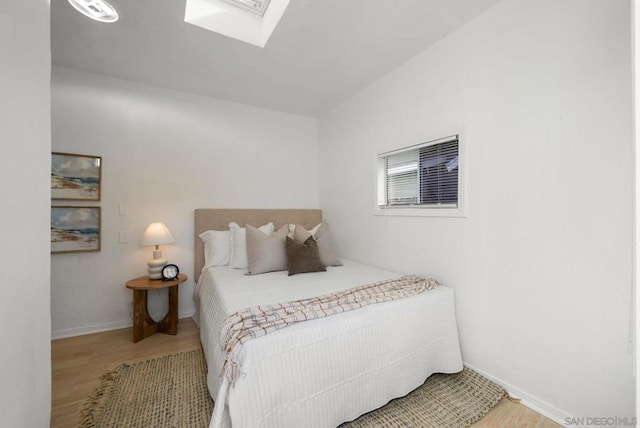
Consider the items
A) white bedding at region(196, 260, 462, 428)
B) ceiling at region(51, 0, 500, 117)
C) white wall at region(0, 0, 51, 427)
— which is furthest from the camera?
ceiling at region(51, 0, 500, 117)

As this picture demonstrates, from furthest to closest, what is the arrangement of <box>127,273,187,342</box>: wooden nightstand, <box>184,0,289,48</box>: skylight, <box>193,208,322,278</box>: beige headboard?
<box>193,208,322,278</box>: beige headboard < <box>127,273,187,342</box>: wooden nightstand < <box>184,0,289,48</box>: skylight

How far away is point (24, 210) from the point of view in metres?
0.82

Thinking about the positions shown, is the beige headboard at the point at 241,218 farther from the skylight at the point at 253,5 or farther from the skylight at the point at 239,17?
the skylight at the point at 253,5

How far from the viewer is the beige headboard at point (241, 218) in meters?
2.89

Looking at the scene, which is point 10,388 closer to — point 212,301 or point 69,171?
point 212,301

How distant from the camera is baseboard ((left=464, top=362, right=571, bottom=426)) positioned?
1.42 meters

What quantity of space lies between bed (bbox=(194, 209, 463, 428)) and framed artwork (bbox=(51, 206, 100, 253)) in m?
1.35

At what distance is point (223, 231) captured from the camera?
9.50 ft

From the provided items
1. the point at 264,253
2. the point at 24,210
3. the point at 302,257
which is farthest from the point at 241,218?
the point at 24,210

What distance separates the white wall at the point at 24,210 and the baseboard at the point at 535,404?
92.6 inches

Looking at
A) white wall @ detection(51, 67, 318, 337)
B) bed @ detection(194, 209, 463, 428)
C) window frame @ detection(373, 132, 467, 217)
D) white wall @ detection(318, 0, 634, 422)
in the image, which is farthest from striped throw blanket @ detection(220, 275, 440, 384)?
white wall @ detection(51, 67, 318, 337)

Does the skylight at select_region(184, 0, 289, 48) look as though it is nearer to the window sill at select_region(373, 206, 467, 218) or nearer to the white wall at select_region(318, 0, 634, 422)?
the white wall at select_region(318, 0, 634, 422)

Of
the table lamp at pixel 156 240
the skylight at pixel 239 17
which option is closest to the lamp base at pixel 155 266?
the table lamp at pixel 156 240

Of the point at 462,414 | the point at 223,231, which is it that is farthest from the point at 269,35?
the point at 462,414
